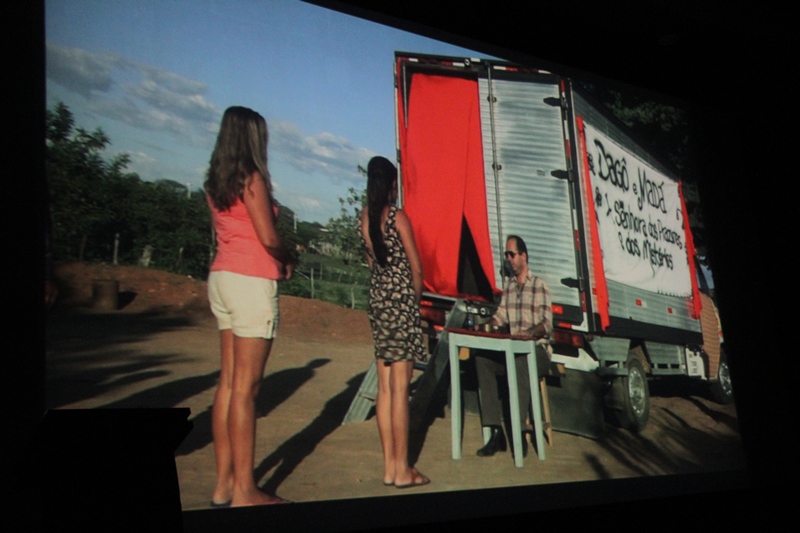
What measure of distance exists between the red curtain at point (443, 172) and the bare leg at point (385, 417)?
497mm

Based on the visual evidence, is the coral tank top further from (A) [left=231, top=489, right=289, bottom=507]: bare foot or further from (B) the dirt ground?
(A) [left=231, top=489, right=289, bottom=507]: bare foot

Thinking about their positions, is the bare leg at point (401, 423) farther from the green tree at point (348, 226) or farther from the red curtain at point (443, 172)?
the green tree at point (348, 226)

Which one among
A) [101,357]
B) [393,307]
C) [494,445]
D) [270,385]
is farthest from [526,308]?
[101,357]

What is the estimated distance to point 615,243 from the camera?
190 inches

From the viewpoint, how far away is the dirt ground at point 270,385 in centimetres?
295

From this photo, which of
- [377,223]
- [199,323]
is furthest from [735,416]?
[199,323]

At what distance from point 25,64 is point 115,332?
1158 mm

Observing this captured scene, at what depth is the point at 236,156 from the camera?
3338 millimetres

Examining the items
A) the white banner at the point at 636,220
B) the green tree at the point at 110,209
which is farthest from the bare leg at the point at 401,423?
the white banner at the point at 636,220

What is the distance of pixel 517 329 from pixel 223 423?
167 centimetres

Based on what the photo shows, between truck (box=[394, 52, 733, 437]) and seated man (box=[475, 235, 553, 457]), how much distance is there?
0.06 m

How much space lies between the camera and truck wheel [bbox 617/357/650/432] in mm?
4512

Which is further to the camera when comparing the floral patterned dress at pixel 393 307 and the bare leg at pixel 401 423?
the floral patterned dress at pixel 393 307

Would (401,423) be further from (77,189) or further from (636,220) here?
(636,220)
